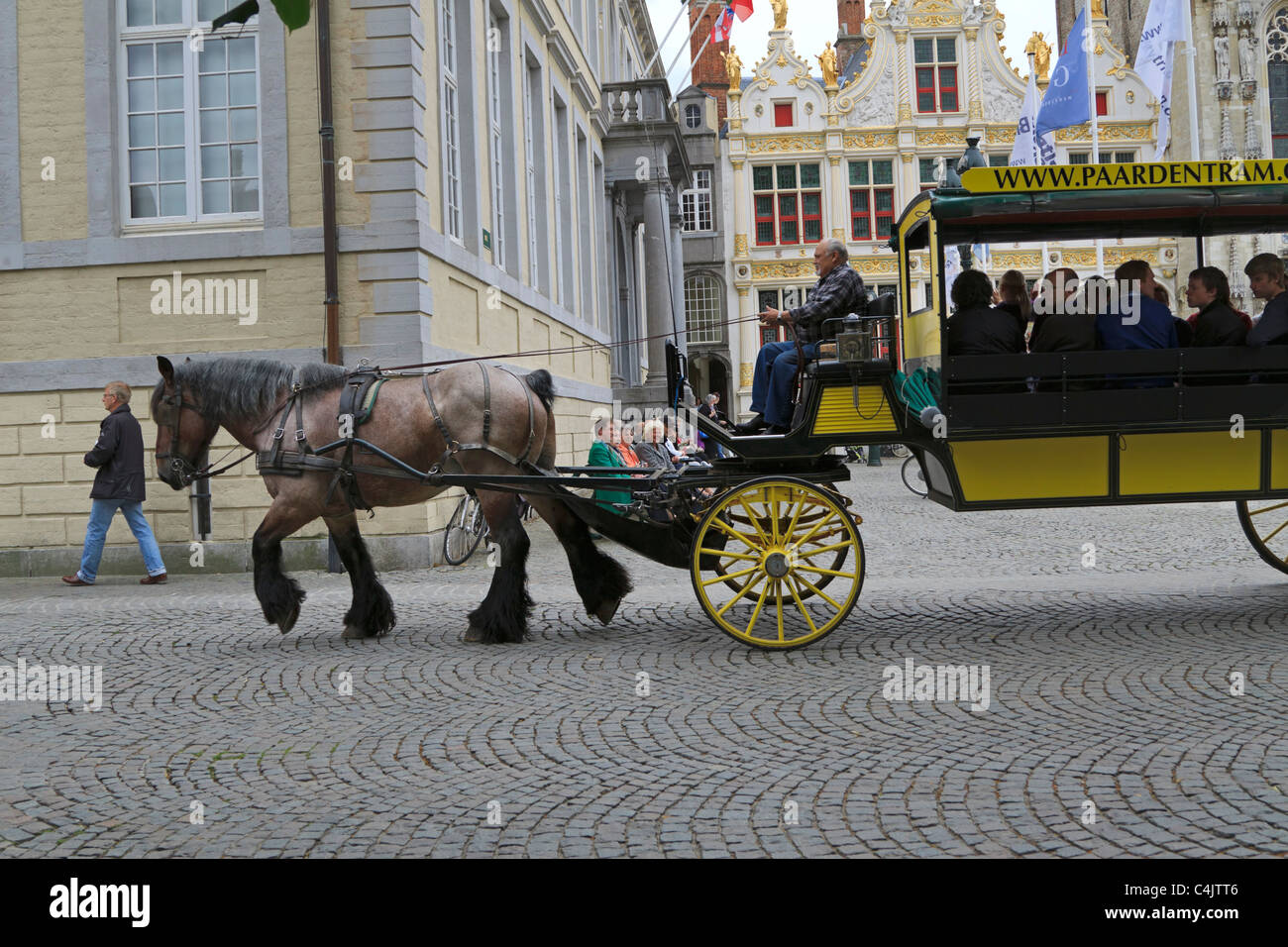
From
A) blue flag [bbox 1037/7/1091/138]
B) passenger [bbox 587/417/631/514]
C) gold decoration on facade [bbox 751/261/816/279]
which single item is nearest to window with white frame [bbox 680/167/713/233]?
gold decoration on facade [bbox 751/261/816/279]

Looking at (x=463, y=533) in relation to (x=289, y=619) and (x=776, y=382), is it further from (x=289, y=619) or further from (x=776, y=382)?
(x=776, y=382)

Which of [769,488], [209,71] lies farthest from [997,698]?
[209,71]

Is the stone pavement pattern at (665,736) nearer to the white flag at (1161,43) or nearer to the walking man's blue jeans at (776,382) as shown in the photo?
the walking man's blue jeans at (776,382)

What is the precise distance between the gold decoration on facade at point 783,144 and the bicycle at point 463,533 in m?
34.3

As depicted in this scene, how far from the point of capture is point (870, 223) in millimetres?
42906

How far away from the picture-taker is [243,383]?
7020 mm

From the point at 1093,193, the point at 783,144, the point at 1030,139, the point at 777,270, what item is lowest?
the point at 1093,193

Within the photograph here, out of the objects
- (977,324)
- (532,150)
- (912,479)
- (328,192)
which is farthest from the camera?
(912,479)

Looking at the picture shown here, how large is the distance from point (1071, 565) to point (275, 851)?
7833 millimetres

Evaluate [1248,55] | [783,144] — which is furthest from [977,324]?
[1248,55]

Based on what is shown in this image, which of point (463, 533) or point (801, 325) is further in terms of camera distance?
point (463, 533)

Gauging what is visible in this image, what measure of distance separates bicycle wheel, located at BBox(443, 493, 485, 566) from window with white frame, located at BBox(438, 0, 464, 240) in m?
3.11

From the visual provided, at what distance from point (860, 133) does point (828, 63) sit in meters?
2.72
